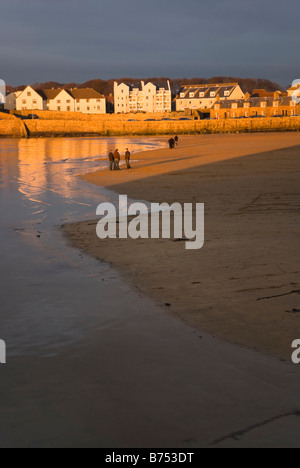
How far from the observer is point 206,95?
387 feet

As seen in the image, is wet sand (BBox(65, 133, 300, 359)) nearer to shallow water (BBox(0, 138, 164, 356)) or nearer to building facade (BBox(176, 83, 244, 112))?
shallow water (BBox(0, 138, 164, 356))

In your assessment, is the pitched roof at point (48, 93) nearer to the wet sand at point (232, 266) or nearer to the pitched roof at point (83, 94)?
the pitched roof at point (83, 94)

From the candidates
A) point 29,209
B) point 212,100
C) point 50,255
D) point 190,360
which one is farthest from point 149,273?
point 212,100

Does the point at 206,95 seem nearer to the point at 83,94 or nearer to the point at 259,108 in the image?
the point at 259,108

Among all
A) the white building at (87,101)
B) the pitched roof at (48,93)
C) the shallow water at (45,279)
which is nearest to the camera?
the shallow water at (45,279)

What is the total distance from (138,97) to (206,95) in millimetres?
23997

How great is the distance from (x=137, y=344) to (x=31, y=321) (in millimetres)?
1563

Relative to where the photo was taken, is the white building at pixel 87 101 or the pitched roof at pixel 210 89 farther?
A: the white building at pixel 87 101

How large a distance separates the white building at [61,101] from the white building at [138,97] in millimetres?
9747

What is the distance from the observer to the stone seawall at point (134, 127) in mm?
82188

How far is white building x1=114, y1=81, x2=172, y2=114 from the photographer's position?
437ft

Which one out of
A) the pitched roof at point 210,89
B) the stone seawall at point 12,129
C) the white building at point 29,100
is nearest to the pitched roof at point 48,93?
the white building at point 29,100

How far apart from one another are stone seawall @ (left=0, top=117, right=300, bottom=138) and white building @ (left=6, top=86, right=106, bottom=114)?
103 feet

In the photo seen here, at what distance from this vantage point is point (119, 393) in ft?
15.1
